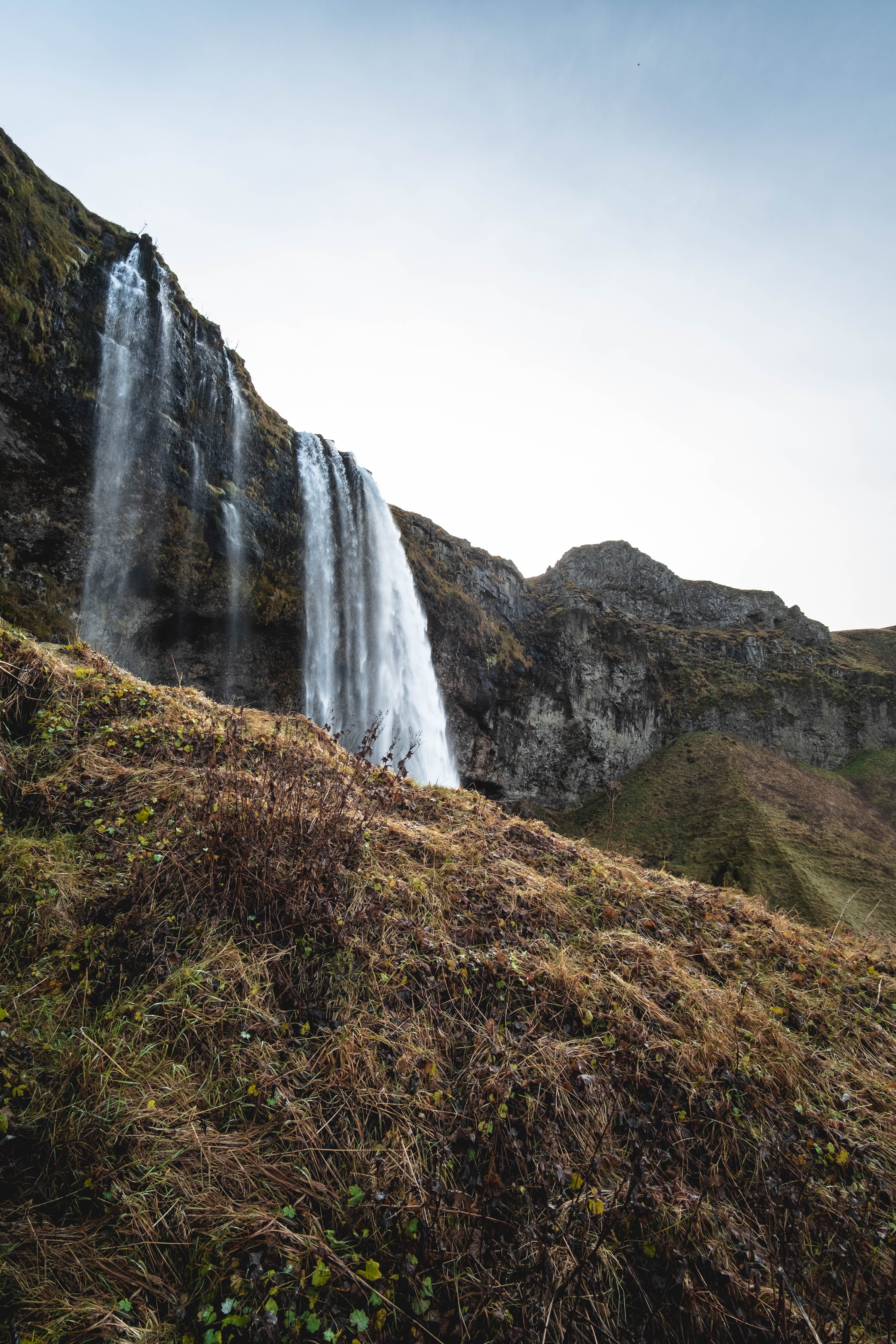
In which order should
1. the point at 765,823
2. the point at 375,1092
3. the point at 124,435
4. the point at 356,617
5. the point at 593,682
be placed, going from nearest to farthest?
the point at 375,1092, the point at 124,435, the point at 356,617, the point at 765,823, the point at 593,682

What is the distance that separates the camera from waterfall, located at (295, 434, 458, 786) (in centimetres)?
2158

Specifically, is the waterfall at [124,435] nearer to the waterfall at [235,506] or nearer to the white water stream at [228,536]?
the white water stream at [228,536]

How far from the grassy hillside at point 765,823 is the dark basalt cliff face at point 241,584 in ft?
7.14

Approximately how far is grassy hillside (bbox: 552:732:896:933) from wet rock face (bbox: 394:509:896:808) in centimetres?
199

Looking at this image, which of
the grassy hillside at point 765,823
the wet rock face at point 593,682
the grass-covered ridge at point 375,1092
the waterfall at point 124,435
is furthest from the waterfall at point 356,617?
the grass-covered ridge at point 375,1092

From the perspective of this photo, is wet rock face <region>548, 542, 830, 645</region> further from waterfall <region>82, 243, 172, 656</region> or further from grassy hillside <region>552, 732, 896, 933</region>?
waterfall <region>82, 243, 172, 656</region>

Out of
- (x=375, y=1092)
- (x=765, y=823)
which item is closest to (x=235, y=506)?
(x=375, y=1092)

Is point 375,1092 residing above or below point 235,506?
below

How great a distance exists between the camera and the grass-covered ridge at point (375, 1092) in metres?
1.84

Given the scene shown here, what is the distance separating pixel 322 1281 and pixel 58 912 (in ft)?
7.83

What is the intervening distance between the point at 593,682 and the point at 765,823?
1483 cm

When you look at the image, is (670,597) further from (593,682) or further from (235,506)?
(235,506)

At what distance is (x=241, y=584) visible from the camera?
20.1 m

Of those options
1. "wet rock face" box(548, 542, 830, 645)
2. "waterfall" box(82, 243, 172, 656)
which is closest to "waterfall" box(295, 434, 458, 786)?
"waterfall" box(82, 243, 172, 656)
